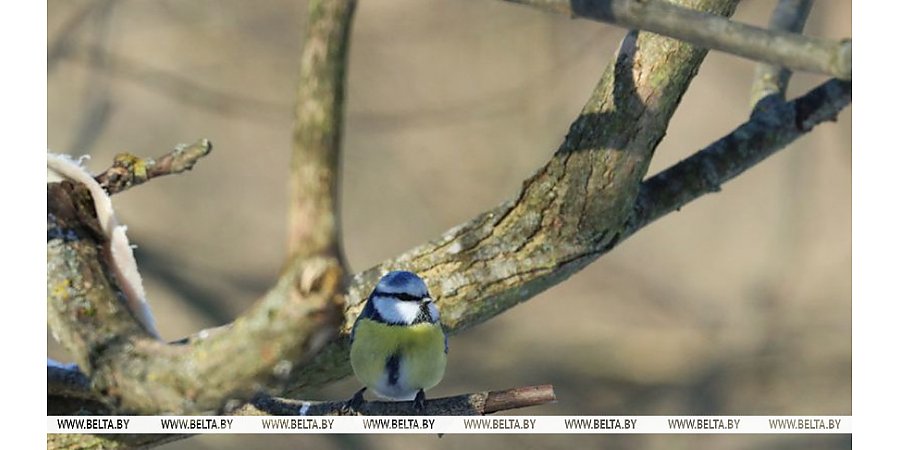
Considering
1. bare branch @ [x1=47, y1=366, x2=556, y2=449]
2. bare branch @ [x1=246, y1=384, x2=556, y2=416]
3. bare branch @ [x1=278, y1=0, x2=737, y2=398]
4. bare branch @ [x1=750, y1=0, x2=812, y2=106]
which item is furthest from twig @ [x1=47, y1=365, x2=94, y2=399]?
bare branch @ [x1=750, y1=0, x2=812, y2=106]

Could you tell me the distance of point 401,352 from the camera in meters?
1.55

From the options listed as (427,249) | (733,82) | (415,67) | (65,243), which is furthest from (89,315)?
(733,82)

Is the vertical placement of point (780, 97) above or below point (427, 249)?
above

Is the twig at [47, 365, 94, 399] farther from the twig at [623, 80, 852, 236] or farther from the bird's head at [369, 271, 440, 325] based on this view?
the twig at [623, 80, 852, 236]

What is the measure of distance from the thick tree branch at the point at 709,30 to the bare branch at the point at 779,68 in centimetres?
48

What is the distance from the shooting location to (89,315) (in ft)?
4.73

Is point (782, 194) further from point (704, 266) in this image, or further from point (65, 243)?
point (65, 243)

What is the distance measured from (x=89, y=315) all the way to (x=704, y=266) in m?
1.38

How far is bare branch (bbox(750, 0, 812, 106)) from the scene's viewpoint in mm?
1638

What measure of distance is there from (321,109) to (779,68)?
3.51ft

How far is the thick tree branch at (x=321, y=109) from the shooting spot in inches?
33.7

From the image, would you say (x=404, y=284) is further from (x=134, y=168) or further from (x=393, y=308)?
(x=134, y=168)

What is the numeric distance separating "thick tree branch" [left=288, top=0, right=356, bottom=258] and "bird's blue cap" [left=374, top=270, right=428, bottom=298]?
560 millimetres

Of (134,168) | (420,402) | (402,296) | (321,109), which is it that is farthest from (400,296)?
(321,109)
